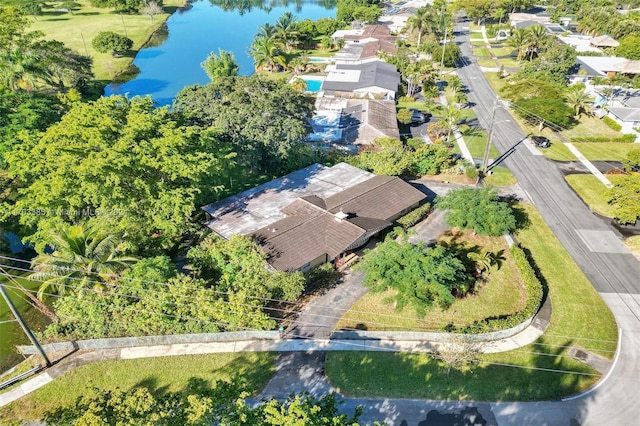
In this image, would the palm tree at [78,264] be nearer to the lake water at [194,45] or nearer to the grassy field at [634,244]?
the grassy field at [634,244]

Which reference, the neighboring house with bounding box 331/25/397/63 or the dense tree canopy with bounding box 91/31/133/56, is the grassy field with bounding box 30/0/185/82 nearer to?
the dense tree canopy with bounding box 91/31/133/56

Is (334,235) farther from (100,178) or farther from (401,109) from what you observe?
(401,109)

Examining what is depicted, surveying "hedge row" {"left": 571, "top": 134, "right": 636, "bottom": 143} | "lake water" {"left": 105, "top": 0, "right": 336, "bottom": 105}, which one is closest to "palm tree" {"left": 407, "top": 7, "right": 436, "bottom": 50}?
"lake water" {"left": 105, "top": 0, "right": 336, "bottom": 105}

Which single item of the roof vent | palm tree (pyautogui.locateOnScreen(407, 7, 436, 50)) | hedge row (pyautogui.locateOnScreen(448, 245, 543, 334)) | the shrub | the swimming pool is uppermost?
palm tree (pyautogui.locateOnScreen(407, 7, 436, 50))

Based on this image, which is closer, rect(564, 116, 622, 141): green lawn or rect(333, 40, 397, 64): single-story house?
rect(564, 116, 622, 141): green lawn

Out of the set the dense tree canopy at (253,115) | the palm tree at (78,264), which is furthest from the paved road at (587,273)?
the dense tree canopy at (253,115)

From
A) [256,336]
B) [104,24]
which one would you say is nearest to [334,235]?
[256,336]

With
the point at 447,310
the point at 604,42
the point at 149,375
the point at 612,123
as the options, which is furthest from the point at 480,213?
the point at 604,42
